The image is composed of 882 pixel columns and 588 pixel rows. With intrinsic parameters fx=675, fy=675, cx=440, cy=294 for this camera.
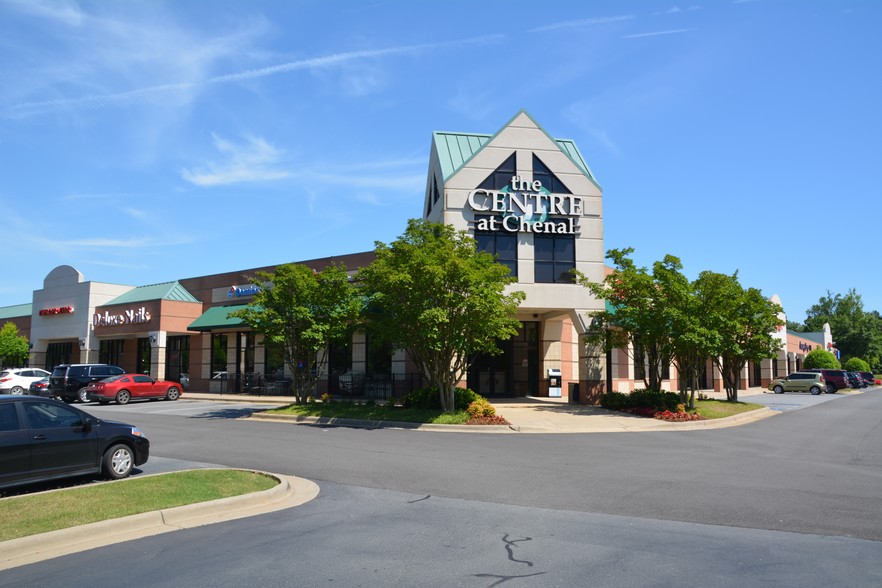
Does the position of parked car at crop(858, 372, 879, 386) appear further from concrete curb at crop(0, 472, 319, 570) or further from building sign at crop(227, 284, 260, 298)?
concrete curb at crop(0, 472, 319, 570)

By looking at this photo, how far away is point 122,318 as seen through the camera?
39.7 meters

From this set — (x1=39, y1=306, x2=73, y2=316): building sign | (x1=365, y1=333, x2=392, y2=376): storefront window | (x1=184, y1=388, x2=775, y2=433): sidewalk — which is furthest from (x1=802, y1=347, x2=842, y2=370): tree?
(x1=39, y1=306, x2=73, y2=316): building sign

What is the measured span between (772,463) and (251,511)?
1052cm

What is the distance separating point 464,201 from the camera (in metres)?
26.7

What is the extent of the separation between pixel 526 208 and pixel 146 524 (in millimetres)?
21159

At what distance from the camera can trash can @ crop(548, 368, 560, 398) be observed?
98.9 feet

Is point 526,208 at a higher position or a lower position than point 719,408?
higher

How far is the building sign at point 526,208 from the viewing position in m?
26.8

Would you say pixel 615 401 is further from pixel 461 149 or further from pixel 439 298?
pixel 461 149

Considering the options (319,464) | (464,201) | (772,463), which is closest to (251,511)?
(319,464)

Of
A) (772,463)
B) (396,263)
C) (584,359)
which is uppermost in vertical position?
(396,263)

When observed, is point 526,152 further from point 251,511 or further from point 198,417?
point 251,511

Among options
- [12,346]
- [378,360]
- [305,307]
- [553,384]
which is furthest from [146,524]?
[12,346]

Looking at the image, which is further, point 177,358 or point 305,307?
point 177,358
